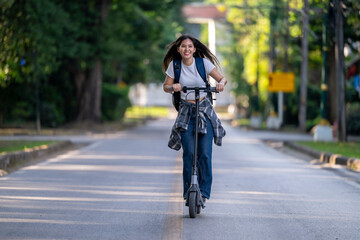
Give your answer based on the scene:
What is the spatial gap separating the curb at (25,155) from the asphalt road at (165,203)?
444 mm

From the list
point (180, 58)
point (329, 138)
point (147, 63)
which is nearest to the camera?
point (180, 58)

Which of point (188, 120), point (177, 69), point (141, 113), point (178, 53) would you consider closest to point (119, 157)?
point (178, 53)

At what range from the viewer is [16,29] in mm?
Result: 22969

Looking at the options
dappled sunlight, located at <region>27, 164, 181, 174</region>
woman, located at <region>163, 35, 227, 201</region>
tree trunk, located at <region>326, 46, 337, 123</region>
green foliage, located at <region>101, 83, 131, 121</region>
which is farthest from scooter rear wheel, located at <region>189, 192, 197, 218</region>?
green foliage, located at <region>101, 83, 131, 121</region>

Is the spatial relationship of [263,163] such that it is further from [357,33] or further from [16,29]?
[357,33]

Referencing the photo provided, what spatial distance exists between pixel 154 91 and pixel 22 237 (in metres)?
101

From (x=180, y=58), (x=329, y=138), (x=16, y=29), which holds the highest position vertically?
(x=16, y=29)

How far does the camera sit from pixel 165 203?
9984mm

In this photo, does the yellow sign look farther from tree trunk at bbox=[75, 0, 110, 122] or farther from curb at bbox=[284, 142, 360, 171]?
curb at bbox=[284, 142, 360, 171]

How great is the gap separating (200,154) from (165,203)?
1339 millimetres

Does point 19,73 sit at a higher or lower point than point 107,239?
higher

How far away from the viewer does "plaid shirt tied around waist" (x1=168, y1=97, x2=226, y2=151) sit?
28.7ft

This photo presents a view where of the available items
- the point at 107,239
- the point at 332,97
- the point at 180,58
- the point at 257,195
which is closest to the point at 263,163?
the point at 257,195

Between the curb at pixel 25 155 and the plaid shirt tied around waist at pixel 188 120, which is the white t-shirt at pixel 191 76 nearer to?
the plaid shirt tied around waist at pixel 188 120
